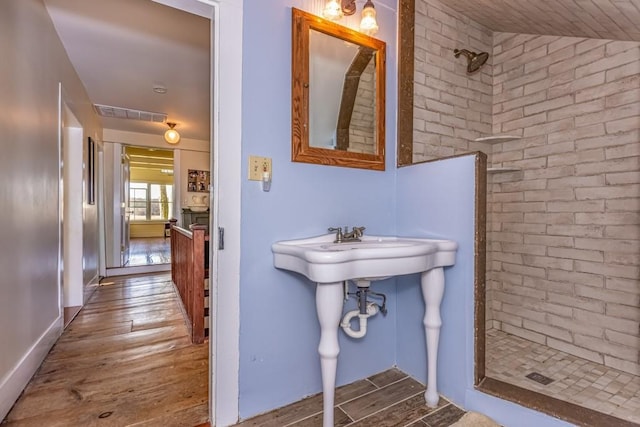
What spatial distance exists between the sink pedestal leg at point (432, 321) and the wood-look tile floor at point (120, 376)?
1.09m

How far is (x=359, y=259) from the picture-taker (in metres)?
1.24

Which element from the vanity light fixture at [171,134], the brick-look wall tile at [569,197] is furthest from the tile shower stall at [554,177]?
the vanity light fixture at [171,134]

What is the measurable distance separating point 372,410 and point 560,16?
2396 millimetres

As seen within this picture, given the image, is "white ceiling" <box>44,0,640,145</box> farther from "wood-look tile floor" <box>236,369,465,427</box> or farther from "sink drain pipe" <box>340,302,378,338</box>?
"wood-look tile floor" <box>236,369,465,427</box>

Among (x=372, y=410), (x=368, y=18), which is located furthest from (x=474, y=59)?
(x=372, y=410)

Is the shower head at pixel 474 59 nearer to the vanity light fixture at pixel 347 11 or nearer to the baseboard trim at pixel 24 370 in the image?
the vanity light fixture at pixel 347 11

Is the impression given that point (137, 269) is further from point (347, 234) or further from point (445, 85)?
point (445, 85)

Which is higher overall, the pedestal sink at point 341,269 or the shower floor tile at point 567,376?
the pedestal sink at point 341,269

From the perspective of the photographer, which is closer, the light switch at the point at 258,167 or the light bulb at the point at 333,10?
the light switch at the point at 258,167

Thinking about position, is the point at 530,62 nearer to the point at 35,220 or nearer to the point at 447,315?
the point at 447,315

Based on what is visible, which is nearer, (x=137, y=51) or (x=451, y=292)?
(x=451, y=292)

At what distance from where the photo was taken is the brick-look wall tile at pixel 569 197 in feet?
6.22

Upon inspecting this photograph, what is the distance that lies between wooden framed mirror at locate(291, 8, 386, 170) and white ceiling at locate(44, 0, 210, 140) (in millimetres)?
1045

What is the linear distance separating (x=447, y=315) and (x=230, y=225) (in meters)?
1.18
